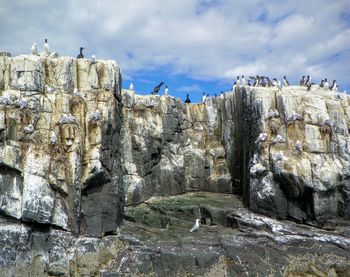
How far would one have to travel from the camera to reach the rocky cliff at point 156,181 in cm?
2859

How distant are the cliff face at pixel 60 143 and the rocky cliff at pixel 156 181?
0.21ft

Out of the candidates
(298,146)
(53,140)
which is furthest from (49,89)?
(298,146)

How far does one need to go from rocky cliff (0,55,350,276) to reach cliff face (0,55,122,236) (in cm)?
6

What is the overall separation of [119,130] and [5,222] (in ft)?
32.7

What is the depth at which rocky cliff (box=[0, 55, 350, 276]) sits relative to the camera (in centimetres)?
2859

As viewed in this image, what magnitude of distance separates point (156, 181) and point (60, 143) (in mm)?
10305

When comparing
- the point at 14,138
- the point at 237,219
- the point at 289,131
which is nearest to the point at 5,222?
the point at 14,138

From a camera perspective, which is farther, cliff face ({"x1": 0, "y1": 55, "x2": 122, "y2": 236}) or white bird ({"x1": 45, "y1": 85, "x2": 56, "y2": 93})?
white bird ({"x1": 45, "y1": 85, "x2": 56, "y2": 93})

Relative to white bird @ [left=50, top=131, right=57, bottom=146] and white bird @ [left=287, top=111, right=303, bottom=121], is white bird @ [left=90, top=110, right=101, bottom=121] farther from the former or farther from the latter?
white bird @ [left=287, top=111, right=303, bottom=121]

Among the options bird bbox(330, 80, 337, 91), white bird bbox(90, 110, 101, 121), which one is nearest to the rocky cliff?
white bird bbox(90, 110, 101, 121)

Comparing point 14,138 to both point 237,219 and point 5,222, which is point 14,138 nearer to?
point 5,222

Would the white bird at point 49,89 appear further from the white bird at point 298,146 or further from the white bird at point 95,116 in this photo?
the white bird at point 298,146

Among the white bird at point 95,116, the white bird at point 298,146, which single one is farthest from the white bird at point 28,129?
the white bird at point 298,146

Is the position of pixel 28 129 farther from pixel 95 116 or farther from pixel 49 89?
pixel 95 116
